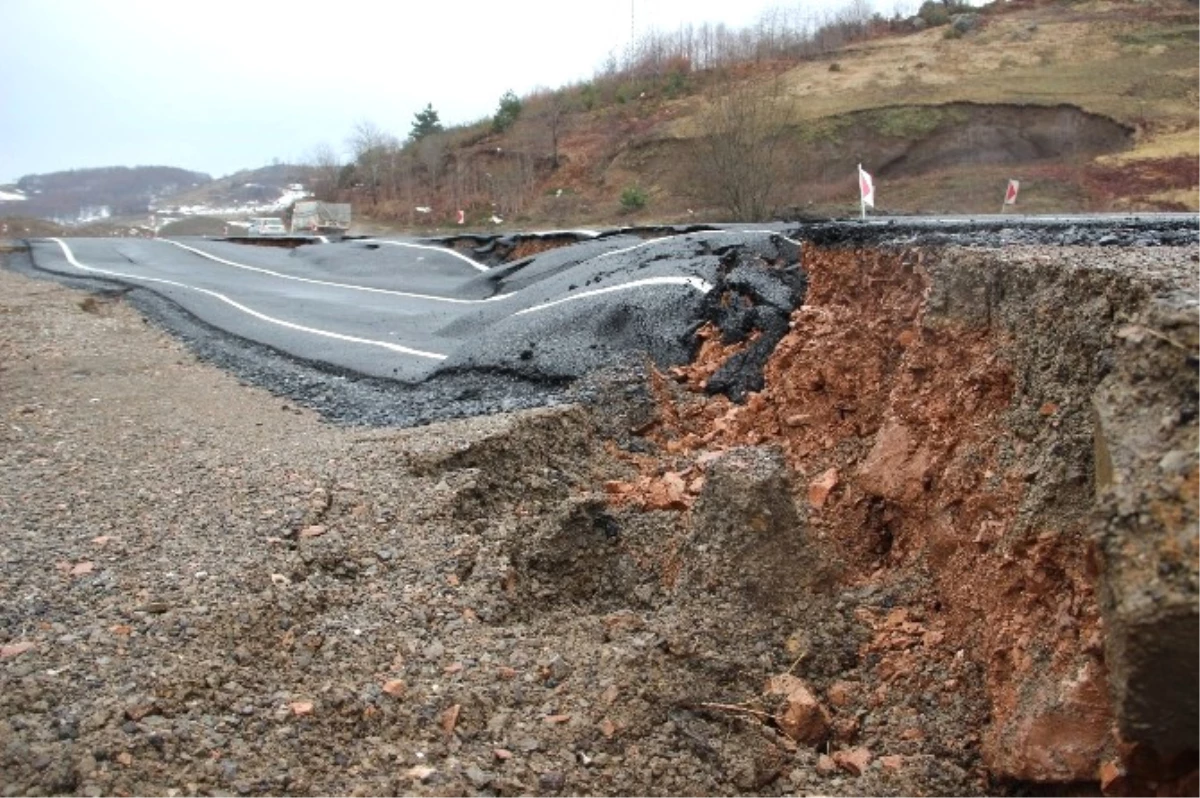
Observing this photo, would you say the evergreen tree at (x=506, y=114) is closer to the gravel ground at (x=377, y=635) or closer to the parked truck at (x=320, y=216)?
the parked truck at (x=320, y=216)

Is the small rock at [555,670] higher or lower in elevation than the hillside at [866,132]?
lower

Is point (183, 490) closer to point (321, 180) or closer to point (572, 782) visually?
point (572, 782)

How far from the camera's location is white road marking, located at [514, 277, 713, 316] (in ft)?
27.6

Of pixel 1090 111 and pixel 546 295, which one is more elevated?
pixel 1090 111

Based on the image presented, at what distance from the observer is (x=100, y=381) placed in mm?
9305

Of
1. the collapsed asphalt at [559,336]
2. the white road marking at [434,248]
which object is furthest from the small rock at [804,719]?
the white road marking at [434,248]

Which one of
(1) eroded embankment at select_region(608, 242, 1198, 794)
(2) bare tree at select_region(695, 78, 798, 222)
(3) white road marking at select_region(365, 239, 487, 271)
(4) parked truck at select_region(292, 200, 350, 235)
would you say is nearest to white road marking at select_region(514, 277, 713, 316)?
(1) eroded embankment at select_region(608, 242, 1198, 794)

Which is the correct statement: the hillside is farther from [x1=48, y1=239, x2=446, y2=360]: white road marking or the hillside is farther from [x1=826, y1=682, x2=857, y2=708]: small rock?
[x1=826, y1=682, x2=857, y2=708]: small rock

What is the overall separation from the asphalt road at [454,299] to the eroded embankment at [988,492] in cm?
241

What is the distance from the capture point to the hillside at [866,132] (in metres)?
22.4

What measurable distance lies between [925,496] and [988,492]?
2.29 ft

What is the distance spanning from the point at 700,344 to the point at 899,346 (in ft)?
8.08

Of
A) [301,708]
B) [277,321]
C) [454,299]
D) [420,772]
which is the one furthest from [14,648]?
[454,299]

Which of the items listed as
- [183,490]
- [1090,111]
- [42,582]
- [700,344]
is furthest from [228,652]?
[1090,111]
